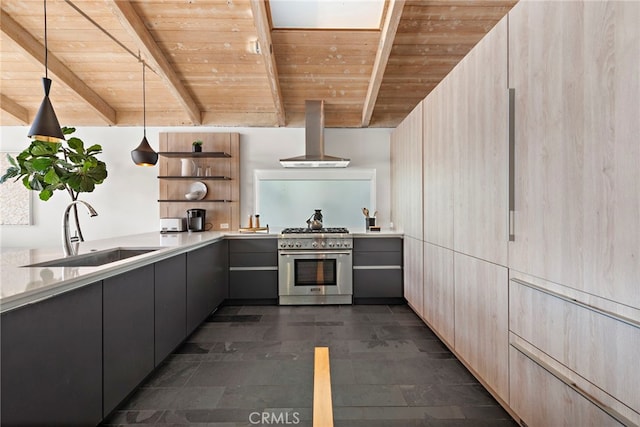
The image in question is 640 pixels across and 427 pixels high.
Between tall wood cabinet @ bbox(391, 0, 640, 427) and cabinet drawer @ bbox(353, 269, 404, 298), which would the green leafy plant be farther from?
cabinet drawer @ bbox(353, 269, 404, 298)

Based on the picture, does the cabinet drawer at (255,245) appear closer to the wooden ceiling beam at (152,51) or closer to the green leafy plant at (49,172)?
the green leafy plant at (49,172)

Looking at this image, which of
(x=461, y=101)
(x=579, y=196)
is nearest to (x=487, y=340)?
(x=579, y=196)

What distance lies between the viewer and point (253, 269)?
12.8 feet

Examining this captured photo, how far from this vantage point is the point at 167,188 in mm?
4516

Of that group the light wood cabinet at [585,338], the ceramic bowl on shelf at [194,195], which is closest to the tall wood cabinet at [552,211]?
the light wood cabinet at [585,338]

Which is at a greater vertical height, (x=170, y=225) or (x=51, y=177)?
(x=51, y=177)

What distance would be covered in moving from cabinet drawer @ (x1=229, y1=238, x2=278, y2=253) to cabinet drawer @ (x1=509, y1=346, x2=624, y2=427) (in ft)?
8.98

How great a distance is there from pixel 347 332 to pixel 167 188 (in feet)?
10.5

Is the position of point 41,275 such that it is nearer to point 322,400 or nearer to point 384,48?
point 322,400

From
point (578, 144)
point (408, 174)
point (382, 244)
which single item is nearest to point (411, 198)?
point (408, 174)

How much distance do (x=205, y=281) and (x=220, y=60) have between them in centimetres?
243

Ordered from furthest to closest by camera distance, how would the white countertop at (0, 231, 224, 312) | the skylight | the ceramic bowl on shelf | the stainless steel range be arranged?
the ceramic bowl on shelf < the stainless steel range < the skylight < the white countertop at (0, 231, 224, 312)

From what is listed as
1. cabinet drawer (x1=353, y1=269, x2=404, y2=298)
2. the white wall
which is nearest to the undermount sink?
the white wall

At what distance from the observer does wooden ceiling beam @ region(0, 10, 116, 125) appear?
10.3 ft
